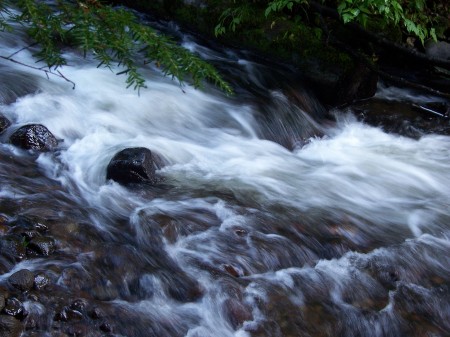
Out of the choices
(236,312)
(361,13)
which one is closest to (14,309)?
(236,312)

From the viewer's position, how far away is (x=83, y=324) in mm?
2963

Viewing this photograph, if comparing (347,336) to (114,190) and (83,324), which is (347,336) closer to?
(83,324)

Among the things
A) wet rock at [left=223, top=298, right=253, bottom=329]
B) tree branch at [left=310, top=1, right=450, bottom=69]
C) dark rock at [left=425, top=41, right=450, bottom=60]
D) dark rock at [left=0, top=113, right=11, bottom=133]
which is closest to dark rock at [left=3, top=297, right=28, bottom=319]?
wet rock at [left=223, top=298, right=253, bottom=329]

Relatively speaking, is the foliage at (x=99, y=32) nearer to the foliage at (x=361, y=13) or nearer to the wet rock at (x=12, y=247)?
the wet rock at (x=12, y=247)

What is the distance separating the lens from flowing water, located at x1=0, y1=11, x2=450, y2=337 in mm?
3447

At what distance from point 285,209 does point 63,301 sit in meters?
2.21

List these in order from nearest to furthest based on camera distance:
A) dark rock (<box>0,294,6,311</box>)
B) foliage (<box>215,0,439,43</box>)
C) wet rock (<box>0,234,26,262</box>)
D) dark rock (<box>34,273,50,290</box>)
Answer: dark rock (<box>0,294,6,311</box>) → dark rock (<box>34,273,50,290</box>) → wet rock (<box>0,234,26,262</box>) → foliage (<box>215,0,439,43</box>)

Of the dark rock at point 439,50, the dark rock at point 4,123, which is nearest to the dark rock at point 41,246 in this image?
the dark rock at point 4,123

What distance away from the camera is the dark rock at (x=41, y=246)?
11.1 feet

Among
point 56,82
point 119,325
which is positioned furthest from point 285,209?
point 56,82

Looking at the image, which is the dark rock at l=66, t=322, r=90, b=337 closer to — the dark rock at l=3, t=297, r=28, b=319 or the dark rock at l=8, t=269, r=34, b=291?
the dark rock at l=3, t=297, r=28, b=319

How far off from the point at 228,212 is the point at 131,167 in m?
0.90

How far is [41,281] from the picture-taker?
124 inches

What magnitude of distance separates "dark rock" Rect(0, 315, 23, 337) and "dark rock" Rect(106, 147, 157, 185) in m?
1.91
